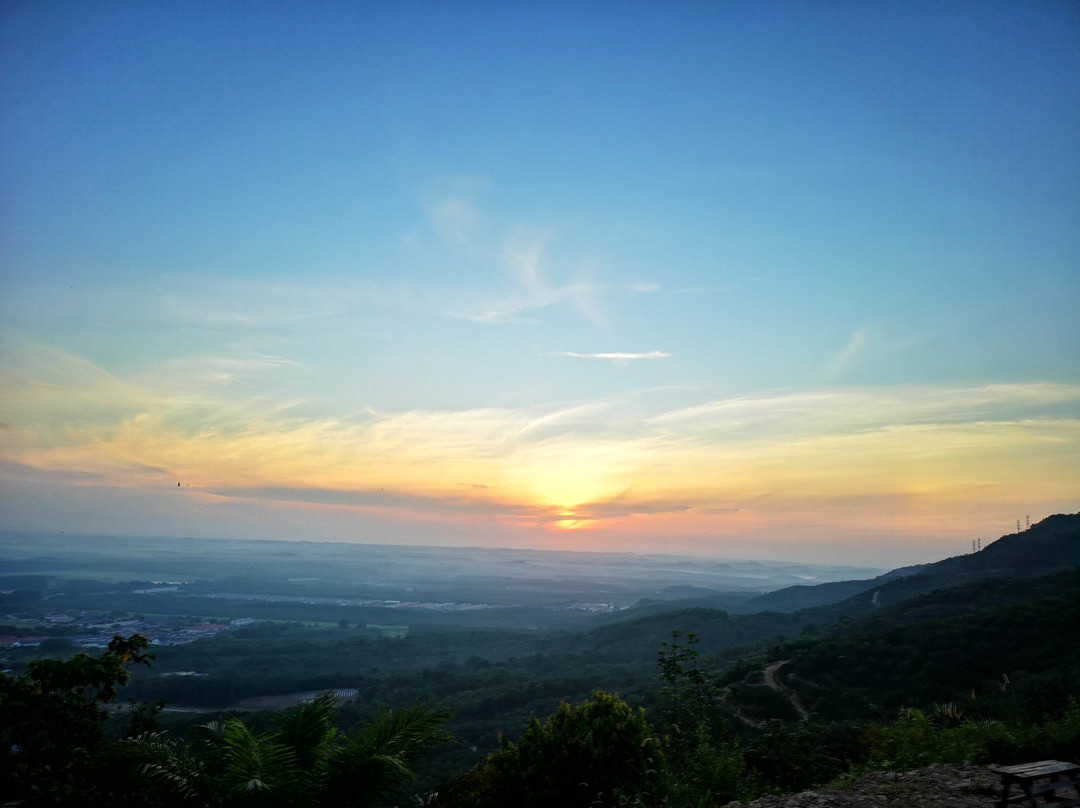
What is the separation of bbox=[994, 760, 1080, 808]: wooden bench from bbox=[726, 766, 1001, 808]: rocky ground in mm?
510

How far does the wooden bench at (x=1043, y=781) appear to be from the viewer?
567cm

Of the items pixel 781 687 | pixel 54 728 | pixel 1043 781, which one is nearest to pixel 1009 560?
pixel 781 687

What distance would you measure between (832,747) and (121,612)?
121483mm

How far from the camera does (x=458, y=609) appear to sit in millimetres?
139250

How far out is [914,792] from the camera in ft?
23.2

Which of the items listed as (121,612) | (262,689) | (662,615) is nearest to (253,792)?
(262,689)

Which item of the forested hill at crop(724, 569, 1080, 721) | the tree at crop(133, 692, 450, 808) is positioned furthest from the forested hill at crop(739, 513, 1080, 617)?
the tree at crop(133, 692, 450, 808)

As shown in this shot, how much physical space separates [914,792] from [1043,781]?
4.30 feet

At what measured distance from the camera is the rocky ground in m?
6.66

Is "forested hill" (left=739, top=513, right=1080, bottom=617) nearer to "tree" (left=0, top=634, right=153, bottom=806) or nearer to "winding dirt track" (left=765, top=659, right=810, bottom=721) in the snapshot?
"winding dirt track" (left=765, top=659, right=810, bottom=721)

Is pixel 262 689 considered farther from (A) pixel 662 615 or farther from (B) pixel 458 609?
(B) pixel 458 609

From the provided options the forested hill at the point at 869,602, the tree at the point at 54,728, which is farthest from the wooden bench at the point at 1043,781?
the forested hill at the point at 869,602

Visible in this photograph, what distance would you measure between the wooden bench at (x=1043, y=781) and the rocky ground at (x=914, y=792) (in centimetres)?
51

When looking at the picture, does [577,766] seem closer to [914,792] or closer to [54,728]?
[914,792]
